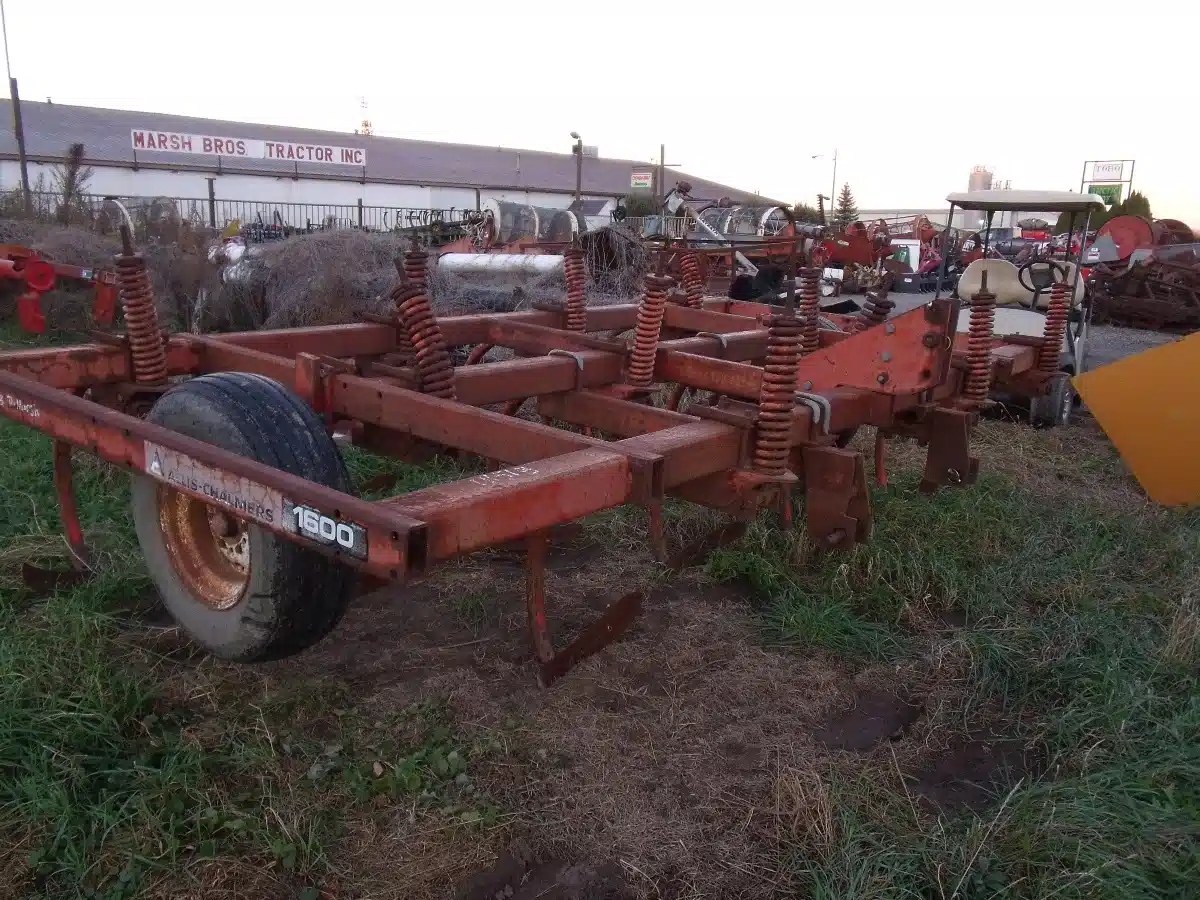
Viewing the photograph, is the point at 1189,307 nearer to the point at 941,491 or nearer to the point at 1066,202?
the point at 1066,202

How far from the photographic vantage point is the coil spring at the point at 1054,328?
5082 millimetres

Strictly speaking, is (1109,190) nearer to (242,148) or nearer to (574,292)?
(242,148)

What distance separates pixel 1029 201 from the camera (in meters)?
6.62

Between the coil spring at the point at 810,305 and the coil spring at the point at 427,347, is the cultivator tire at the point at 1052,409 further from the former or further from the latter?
the coil spring at the point at 427,347

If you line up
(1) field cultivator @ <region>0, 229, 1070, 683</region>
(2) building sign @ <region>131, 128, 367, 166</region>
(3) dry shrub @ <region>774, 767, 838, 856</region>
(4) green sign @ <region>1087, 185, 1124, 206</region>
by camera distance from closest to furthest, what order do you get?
(1) field cultivator @ <region>0, 229, 1070, 683</region> → (3) dry shrub @ <region>774, 767, 838, 856</region> → (2) building sign @ <region>131, 128, 367, 166</region> → (4) green sign @ <region>1087, 185, 1124, 206</region>

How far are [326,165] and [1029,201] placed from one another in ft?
95.9

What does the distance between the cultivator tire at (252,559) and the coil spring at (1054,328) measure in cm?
398

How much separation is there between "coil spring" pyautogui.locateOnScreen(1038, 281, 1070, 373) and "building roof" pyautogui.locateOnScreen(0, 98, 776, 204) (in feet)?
77.7

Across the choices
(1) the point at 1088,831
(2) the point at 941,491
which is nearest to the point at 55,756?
(1) the point at 1088,831

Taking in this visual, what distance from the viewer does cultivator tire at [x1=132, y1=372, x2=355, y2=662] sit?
2.62 m

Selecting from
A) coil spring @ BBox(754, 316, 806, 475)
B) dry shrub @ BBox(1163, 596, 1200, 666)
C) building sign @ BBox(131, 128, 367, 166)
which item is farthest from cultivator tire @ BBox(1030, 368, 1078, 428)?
building sign @ BBox(131, 128, 367, 166)

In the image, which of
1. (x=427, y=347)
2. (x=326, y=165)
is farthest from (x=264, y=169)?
(x=427, y=347)

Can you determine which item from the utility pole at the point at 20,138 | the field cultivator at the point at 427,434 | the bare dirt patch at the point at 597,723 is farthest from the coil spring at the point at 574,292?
the utility pole at the point at 20,138

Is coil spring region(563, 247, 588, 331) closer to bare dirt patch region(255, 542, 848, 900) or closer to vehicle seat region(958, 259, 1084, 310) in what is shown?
bare dirt patch region(255, 542, 848, 900)
